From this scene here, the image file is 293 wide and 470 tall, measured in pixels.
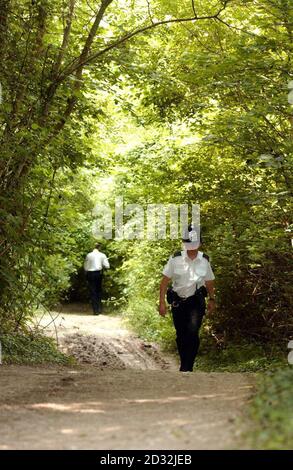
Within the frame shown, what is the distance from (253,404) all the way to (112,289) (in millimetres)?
20901

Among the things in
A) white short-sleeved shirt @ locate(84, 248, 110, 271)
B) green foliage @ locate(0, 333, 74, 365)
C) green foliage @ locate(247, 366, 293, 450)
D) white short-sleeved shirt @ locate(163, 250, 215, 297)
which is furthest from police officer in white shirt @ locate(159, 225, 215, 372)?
white short-sleeved shirt @ locate(84, 248, 110, 271)

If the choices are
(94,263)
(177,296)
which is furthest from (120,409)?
(94,263)

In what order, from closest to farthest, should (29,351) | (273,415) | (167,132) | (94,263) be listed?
1. (273,415)
2. (29,351)
3. (167,132)
4. (94,263)

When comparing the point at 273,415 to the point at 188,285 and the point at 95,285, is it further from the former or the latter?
the point at 95,285

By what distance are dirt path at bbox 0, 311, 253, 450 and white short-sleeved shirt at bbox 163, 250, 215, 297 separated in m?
1.26

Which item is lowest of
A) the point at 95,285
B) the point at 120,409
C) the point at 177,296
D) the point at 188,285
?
the point at 95,285

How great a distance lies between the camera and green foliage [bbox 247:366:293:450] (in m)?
3.92

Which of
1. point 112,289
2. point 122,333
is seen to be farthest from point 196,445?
point 112,289

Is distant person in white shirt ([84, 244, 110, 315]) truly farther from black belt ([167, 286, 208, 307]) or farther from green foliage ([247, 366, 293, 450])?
green foliage ([247, 366, 293, 450])

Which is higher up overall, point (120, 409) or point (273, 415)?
point (273, 415)

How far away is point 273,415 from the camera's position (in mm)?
4496

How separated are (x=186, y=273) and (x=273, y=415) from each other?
15.3 ft

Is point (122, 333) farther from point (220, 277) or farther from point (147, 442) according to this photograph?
point (147, 442)

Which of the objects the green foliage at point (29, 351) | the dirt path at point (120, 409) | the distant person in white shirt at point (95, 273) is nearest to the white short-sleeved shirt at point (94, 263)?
the distant person in white shirt at point (95, 273)
